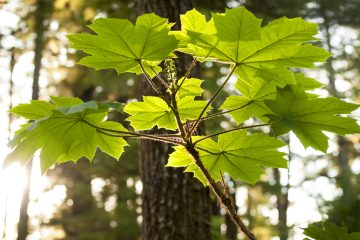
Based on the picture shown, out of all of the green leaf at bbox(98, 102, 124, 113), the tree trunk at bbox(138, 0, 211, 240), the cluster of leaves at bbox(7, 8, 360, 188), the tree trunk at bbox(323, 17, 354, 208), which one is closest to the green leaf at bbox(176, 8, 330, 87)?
the cluster of leaves at bbox(7, 8, 360, 188)

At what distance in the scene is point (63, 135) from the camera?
98cm

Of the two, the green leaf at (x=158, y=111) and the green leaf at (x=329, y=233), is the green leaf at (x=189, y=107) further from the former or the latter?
the green leaf at (x=329, y=233)

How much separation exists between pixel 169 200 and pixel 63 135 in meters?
1.73

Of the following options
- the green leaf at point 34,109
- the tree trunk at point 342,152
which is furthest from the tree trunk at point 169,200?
the tree trunk at point 342,152

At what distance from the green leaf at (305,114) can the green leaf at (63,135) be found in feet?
1.35

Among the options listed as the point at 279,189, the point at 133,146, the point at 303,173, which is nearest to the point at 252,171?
the point at 133,146

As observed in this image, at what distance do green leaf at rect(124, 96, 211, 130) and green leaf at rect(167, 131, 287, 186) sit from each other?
0.09 metres

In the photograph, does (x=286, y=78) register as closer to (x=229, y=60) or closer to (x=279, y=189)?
(x=229, y=60)

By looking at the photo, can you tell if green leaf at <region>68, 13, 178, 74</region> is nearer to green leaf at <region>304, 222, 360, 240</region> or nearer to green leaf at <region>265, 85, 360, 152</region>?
green leaf at <region>265, 85, 360, 152</region>

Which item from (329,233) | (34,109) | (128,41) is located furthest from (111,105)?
(329,233)

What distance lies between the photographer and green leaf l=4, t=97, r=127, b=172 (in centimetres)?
82

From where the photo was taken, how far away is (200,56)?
976mm

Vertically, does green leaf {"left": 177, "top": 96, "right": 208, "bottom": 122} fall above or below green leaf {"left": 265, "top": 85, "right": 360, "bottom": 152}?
above

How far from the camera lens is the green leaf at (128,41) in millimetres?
897
